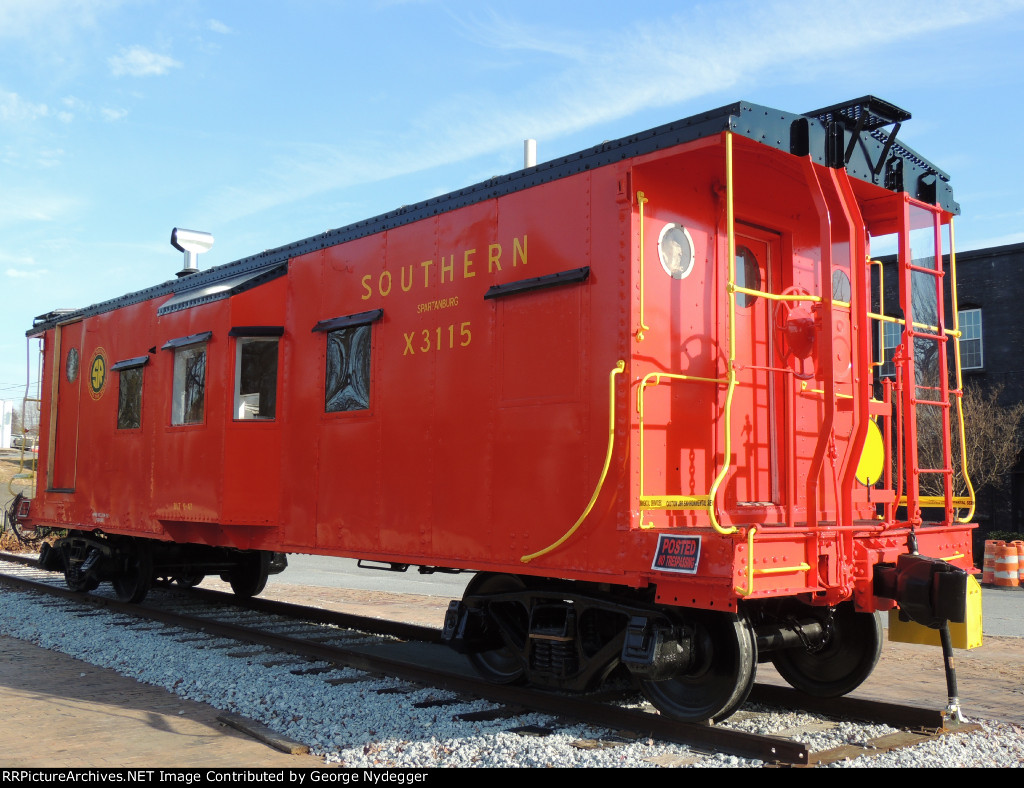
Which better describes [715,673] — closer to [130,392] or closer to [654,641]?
[654,641]

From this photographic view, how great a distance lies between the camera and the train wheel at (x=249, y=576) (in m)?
11.2

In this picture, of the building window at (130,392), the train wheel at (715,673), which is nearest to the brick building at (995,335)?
the building window at (130,392)

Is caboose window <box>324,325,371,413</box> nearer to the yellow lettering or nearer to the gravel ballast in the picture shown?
the yellow lettering

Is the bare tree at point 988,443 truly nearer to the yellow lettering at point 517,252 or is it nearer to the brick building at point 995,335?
the brick building at point 995,335

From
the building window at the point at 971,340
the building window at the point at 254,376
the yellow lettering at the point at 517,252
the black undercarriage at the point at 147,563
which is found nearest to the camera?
the yellow lettering at the point at 517,252

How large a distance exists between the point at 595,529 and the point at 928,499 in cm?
234

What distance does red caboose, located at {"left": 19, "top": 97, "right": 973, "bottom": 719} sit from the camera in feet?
17.0

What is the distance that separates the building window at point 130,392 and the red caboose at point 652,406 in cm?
285

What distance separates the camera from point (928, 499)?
6.07m

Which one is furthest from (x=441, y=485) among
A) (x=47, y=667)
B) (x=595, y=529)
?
(x=47, y=667)

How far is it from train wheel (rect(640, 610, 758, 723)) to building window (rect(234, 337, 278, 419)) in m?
Result: 4.49

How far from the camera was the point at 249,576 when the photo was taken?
11320mm

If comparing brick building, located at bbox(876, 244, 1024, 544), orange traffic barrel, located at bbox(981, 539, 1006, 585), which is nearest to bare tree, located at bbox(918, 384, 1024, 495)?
brick building, located at bbox(876, 244, 1024, 544)

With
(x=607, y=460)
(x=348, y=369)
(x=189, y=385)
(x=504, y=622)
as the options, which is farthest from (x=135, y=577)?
(x=607, y=460)
